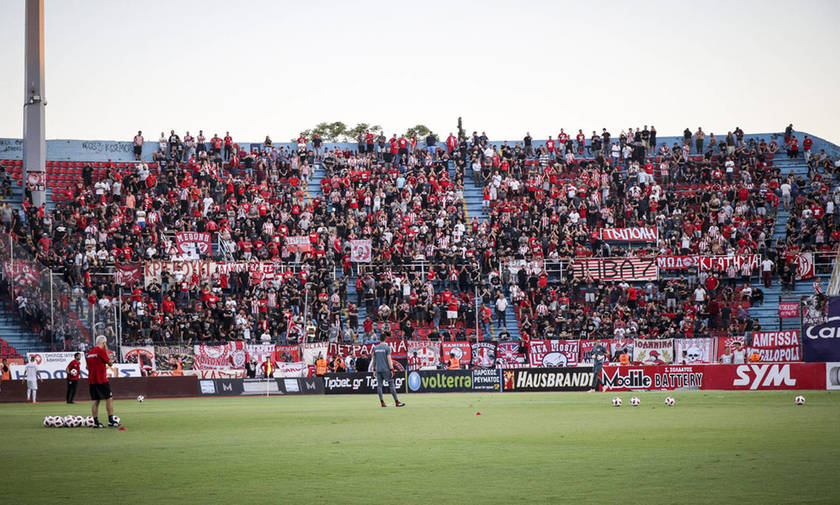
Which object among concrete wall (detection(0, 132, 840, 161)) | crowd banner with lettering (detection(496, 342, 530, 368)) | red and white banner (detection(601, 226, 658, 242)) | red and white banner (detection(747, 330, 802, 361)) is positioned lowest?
crowd banner with lettering (detection(496, 342, 530, 368))

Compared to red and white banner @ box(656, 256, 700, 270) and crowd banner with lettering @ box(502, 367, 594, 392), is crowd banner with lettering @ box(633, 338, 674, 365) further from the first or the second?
red and white banner @ box(656, 256, 700, 270)

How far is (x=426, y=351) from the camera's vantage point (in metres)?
45.7

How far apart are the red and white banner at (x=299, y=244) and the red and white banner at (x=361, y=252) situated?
2.33 m

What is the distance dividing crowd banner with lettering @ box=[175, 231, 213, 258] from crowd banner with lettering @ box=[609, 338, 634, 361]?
69.3ft

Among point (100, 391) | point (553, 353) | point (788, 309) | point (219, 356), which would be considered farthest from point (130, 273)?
point (788, 309)

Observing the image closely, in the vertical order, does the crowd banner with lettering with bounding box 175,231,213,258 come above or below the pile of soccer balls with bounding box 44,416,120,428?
above

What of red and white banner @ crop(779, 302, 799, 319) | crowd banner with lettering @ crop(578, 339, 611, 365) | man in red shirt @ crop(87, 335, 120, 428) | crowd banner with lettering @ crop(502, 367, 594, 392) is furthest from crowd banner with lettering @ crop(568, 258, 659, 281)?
man in red shirt @ crop(87, 335, 120, 428)

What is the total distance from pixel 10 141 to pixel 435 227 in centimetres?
2612

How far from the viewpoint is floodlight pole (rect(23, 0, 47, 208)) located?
50594 millimetres

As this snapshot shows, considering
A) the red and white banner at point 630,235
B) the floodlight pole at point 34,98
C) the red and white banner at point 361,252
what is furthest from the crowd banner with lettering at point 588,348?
the floodlight pole at point 34,98

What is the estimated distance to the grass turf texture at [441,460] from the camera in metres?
9.77

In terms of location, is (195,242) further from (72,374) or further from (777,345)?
(777,345)

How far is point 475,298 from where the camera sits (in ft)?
161

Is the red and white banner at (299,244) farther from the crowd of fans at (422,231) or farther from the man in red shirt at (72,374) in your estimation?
the man in red shirt at (72,374)
